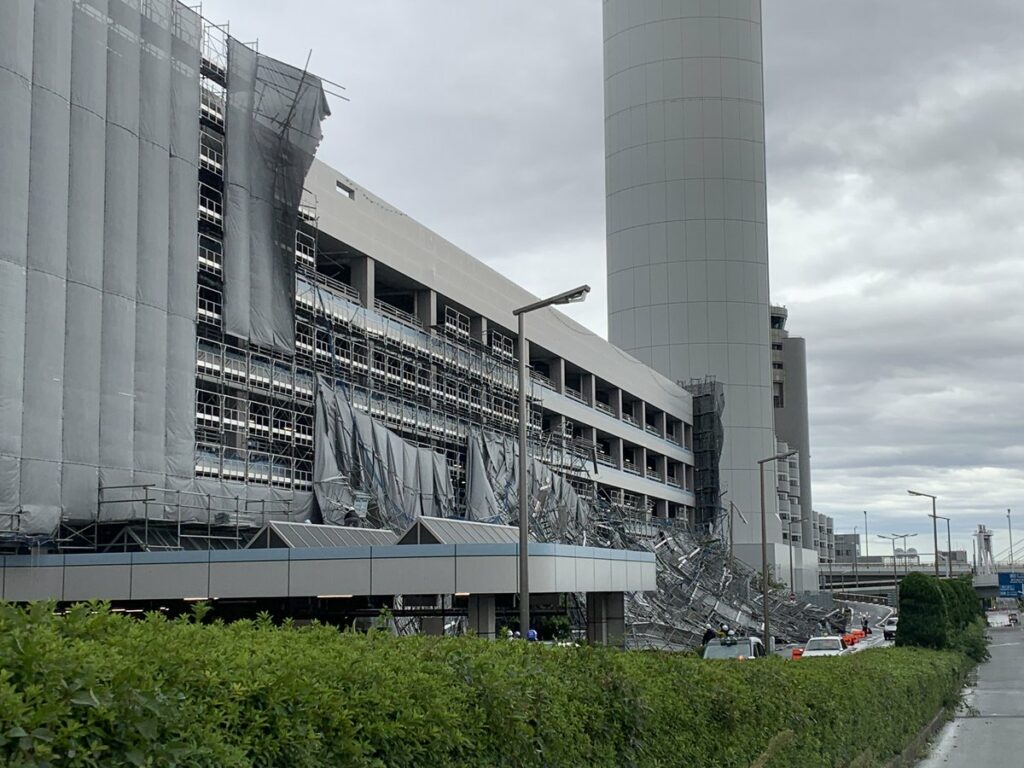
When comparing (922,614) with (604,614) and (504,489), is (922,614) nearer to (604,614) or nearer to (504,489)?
(604,614)

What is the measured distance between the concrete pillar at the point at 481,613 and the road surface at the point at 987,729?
11.9 metres

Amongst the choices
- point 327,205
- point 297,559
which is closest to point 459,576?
point 297,559

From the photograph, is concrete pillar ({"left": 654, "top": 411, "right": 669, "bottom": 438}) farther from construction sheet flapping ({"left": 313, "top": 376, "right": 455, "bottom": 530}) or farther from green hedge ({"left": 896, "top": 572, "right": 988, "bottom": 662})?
green hedge ({"left": 896, "top": 572, "right": 988, "bottom": 662})

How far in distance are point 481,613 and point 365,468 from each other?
12557 mm

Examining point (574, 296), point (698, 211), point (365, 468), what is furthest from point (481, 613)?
point (698, 211)

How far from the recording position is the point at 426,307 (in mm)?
55438

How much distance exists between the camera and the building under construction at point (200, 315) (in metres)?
33.8

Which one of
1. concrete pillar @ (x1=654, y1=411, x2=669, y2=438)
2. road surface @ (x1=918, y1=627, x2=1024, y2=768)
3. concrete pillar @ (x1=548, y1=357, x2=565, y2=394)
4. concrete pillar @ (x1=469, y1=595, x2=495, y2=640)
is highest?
concrete pillar @ (x1=548, y1=357, x2=565, y2=394)

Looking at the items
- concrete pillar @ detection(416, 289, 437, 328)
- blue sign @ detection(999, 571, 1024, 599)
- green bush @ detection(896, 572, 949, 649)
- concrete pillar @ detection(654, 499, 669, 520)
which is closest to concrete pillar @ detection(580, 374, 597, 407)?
concrete pillar @ detection(654, 499, 669, 520)

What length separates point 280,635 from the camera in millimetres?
8664

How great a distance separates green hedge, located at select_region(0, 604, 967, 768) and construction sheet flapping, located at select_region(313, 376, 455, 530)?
1191 inches

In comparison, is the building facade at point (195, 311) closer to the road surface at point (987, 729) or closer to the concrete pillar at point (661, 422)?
the road surface at point (987, 729)

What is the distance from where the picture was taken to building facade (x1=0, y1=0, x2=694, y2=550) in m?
33.8

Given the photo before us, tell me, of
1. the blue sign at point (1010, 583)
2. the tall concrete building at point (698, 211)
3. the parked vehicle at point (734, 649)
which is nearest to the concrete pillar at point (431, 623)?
the parked vehicle at point (734, 649)
